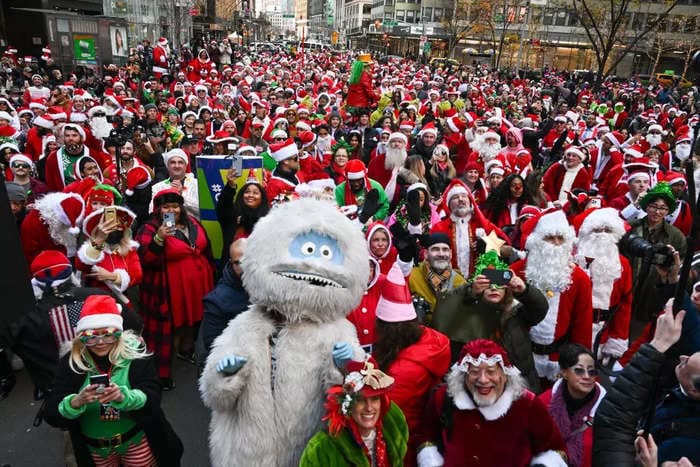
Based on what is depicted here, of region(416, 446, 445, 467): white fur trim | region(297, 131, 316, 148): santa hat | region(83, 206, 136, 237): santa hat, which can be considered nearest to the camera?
A: region(416, 446, 445, 467): white fur trim

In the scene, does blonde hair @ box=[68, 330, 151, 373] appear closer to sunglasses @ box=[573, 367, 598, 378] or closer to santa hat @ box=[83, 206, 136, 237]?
santa hat @ box=[83, 206, 136, 237]

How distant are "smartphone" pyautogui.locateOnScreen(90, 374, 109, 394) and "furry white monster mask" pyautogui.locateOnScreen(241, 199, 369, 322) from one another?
872 millimetres

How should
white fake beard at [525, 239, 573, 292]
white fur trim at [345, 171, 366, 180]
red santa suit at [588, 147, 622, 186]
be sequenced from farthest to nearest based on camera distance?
1. red santa suit at [588, 147, 622, 186]
2. white fur trim at [345, 171, 366, 180]
3. white fake beard at [525, 239, 573, 292]

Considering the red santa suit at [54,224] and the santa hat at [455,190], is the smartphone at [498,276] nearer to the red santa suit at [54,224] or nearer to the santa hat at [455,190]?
the santa hat at [455,190]

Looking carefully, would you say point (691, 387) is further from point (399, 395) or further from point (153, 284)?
point (153, 284)

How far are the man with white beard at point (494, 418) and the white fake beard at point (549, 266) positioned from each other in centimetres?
156

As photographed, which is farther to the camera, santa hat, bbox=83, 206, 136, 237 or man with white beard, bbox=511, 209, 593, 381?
santa hat, bbox=83, 206, 136, 237

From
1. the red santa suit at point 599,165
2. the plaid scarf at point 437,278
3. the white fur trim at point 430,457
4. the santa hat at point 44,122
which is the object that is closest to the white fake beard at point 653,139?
the red santa suit at point 599,165

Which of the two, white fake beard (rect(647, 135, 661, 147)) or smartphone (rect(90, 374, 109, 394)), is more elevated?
white fake beard (rect(647, 135, 661, 147))

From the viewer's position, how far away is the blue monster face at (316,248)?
2.54 meters

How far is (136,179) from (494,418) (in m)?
5.37

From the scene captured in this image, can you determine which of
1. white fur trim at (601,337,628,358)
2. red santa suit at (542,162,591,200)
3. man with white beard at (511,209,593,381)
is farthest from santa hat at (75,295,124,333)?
red santa suit at (542,162,591,200)

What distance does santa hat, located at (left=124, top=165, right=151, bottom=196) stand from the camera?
20.6 ft

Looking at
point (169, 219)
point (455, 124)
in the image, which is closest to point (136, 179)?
point (169, 219)
